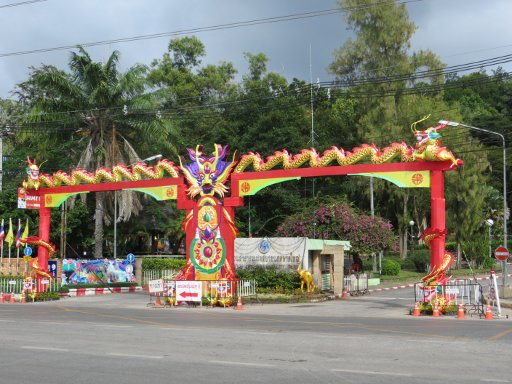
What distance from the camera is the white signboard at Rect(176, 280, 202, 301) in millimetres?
27000

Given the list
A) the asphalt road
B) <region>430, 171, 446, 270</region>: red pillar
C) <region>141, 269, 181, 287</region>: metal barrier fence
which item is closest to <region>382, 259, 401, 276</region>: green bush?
<region>141, 269, 181, 287</region>: metal barrier fence

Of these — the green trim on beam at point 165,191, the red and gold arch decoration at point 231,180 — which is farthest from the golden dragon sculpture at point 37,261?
the green trim on beam at point 165,191

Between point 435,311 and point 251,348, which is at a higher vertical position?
point 251,348

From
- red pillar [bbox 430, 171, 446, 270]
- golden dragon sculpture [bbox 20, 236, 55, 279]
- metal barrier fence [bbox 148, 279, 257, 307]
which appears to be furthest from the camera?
golden dragon sculpture [bbox 20, 236, 55, 279]

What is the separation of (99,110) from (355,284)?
19.3 m

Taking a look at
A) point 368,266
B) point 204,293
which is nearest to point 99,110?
point 204,293

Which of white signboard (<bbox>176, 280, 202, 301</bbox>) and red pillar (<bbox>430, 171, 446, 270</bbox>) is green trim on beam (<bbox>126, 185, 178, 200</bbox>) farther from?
red pillar (<bbox>430, 171, 446, 270</bbox>)

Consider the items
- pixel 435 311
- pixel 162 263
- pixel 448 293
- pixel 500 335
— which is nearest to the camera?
pixel 500 335

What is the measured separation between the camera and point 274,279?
32.1 meters

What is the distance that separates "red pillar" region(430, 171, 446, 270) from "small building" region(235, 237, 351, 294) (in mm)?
9407

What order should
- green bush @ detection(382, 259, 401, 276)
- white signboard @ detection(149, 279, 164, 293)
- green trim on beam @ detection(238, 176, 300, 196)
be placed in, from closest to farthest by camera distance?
green trim on beam @ detection(238, 176, 300, 196) → white signboard @ detection(149, 279, 164, 293) → green bush @ detection(382, 259, 401, 276)

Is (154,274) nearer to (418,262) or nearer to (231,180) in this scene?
(231,180)

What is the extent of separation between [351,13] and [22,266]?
31266 millimetres

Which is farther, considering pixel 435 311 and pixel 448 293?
pixel 448 293
